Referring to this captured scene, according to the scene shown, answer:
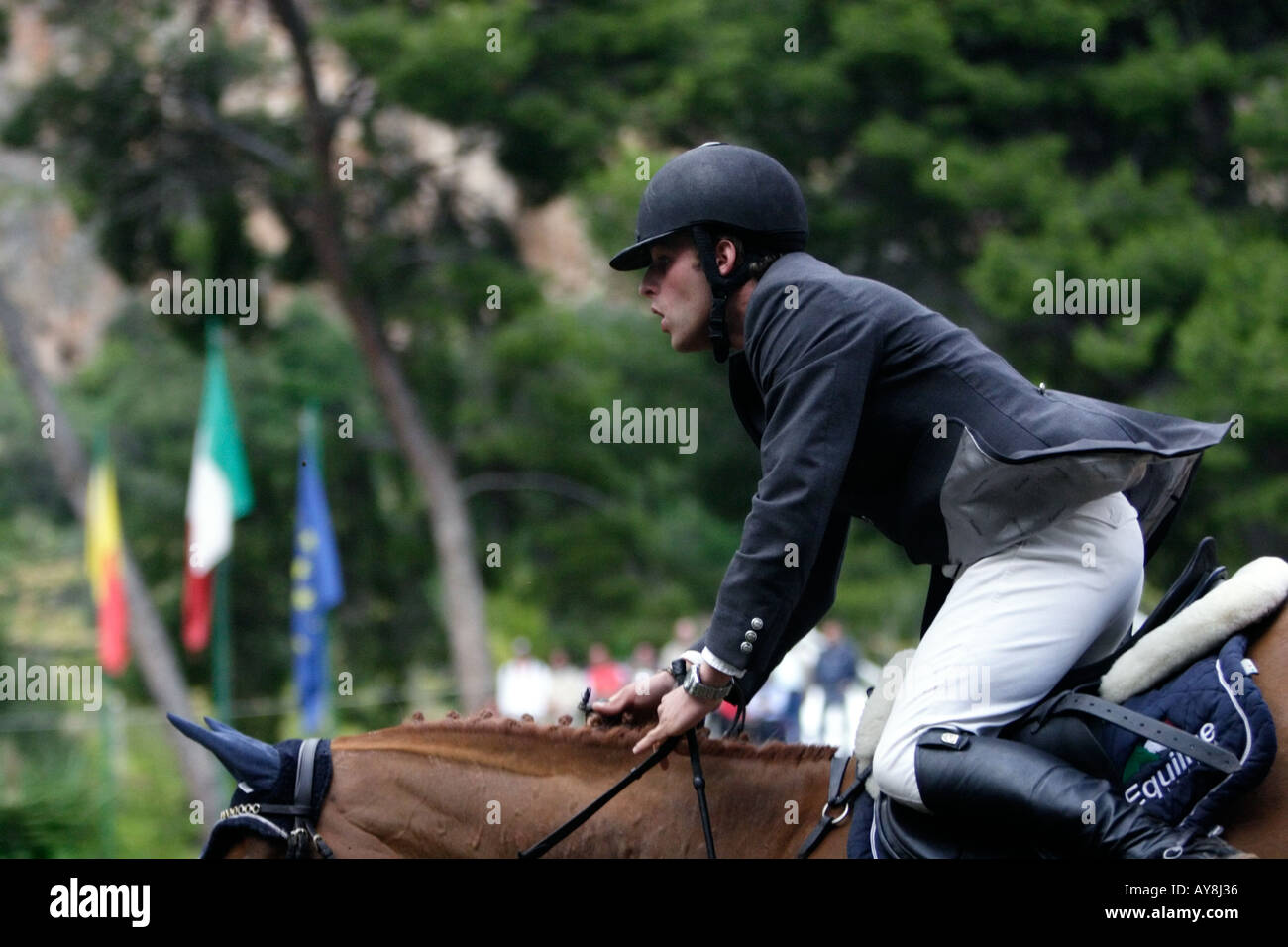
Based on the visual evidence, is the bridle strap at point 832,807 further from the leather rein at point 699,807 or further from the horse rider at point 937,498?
the horse rider at point 937,498

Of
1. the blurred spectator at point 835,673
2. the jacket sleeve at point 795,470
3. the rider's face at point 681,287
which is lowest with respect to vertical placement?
the blurred spectator at point 835,673

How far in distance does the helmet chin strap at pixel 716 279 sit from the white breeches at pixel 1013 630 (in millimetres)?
898

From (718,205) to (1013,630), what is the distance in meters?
1.29

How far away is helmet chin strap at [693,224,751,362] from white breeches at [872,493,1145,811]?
90 cm

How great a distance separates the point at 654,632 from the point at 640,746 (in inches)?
702

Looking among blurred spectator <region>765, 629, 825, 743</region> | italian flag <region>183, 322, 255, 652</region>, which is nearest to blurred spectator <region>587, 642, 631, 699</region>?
blurred spectator <region>765, 629, 825, 743</region>

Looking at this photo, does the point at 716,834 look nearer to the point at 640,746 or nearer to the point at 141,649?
the point at 640,746

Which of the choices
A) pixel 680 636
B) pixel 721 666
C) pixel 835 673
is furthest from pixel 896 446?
pixel 680 636

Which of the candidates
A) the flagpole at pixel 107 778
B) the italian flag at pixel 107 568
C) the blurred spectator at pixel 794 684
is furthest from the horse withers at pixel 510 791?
the italian flag at pixel 107 568

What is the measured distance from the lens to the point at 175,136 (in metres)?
20.0

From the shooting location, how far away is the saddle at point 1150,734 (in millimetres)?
3346

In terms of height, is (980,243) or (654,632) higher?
(980,243)

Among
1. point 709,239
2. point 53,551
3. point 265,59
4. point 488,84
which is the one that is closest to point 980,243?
point 488,84
